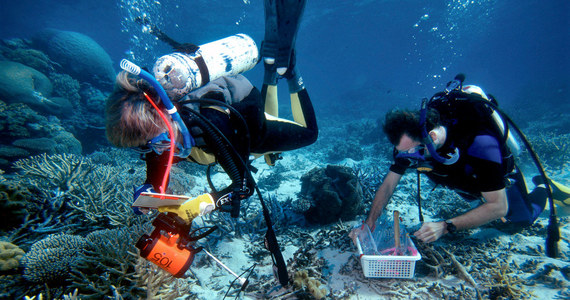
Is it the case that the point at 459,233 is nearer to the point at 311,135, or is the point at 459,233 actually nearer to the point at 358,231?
the point at 358,231

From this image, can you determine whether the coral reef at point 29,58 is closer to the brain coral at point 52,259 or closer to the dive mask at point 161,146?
the brain coral at point 52,259

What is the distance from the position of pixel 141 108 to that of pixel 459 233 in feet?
16.9

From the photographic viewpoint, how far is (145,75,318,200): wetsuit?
2.07 m

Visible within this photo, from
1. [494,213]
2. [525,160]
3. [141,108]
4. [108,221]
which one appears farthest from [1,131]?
[525,160]

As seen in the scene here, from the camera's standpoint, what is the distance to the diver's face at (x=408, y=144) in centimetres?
275

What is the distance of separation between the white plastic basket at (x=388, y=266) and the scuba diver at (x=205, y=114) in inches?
42.2

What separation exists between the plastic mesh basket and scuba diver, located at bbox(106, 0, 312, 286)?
1.07 meters

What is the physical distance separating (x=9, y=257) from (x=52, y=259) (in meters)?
0.70

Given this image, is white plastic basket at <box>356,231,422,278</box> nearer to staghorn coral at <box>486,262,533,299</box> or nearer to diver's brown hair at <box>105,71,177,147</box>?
staghorn coral at <box>486,262,533,299</box>

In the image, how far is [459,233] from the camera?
3.83m

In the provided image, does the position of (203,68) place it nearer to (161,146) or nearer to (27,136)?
(161,146)

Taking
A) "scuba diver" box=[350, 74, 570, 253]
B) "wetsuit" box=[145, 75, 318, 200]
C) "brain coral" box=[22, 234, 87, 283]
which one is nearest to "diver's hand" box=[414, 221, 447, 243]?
"scuba diver" box=[350, 74, 570, 253]

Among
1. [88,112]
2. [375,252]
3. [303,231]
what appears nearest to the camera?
[375,252]

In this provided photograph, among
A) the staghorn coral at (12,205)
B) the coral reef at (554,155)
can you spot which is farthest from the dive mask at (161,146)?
the coral reef at (554,155)
